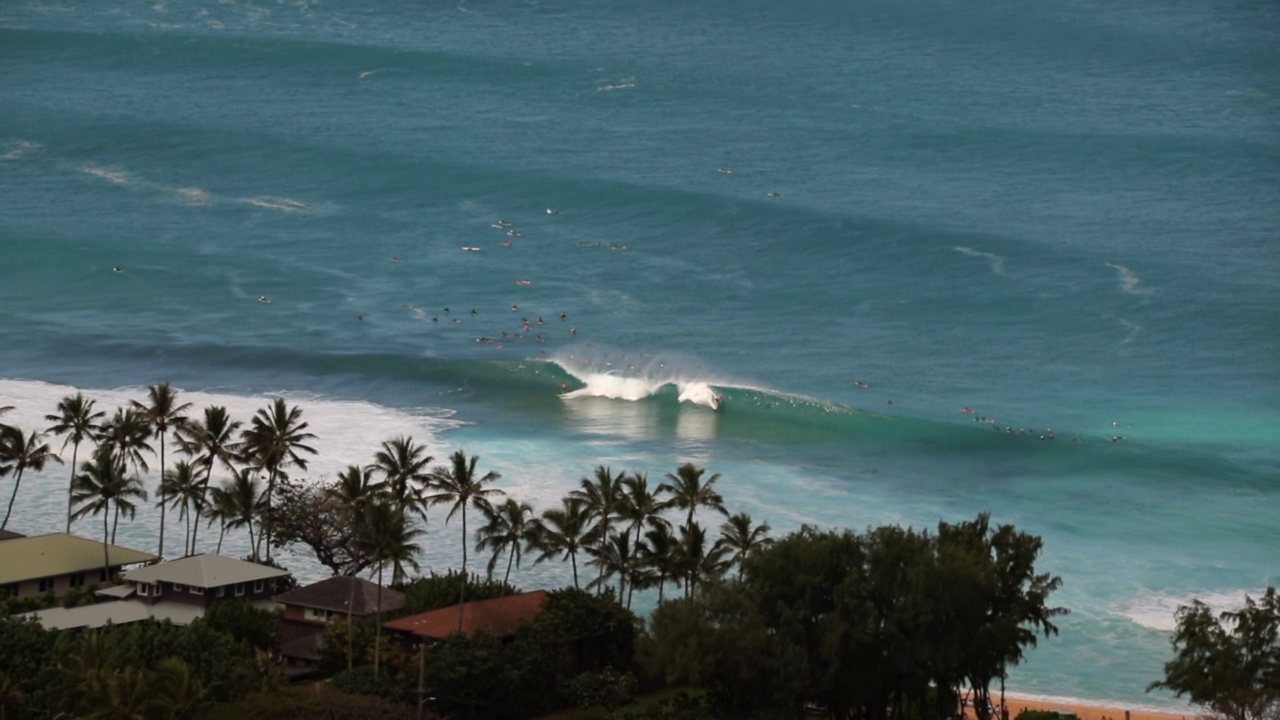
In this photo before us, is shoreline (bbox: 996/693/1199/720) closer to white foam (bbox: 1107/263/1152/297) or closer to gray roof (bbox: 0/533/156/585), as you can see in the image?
gray roof (bbox: 0/533/156/585)

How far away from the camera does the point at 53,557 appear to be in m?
68.3

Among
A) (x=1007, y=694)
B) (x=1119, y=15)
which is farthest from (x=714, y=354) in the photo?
(x=1119, y=15)

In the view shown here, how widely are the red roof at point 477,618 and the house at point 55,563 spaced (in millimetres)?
11969

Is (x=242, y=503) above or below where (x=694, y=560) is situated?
above

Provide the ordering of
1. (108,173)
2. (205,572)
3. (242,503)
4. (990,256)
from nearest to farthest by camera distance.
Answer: (205,572) → (242,503) → (990,256) → (108,173)

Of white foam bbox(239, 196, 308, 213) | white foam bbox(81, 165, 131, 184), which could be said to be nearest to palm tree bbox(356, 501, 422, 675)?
white foam bbox(239, 196, 308, 213)

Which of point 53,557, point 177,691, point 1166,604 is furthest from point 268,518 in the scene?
point 1166,604

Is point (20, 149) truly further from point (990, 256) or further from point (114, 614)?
point (114, 614)

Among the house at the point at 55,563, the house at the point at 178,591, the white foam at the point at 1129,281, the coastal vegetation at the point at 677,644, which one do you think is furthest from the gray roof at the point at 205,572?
the white foam at the point at 1129,281

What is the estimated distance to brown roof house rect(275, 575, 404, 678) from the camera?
63344mm

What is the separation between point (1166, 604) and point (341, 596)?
31699 millimetres

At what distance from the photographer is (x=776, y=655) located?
55.2 meters

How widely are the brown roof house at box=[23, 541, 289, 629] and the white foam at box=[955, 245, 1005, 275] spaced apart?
69.0m

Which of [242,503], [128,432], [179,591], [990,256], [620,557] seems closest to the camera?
[620,557]
